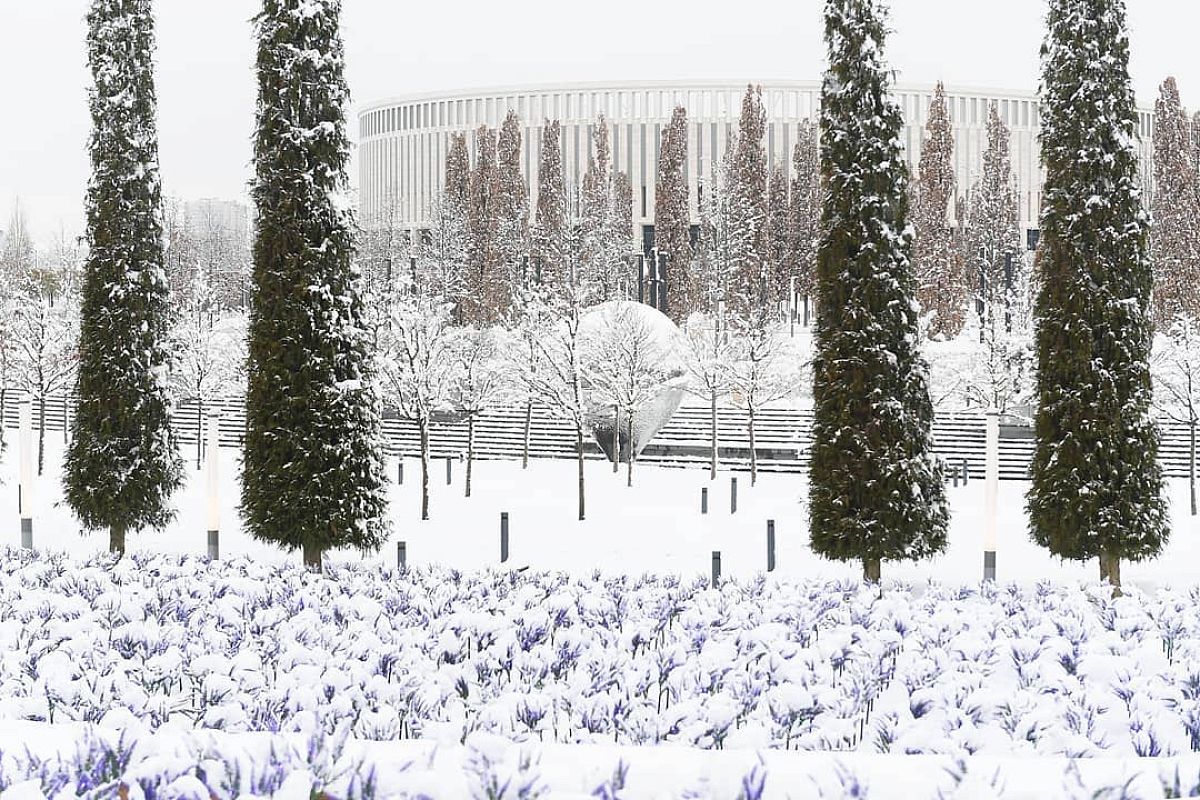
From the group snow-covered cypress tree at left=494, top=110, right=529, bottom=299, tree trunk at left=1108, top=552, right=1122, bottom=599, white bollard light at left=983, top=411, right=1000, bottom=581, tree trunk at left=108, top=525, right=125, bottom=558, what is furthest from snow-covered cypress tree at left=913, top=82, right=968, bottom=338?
tree trunk at left=108, top=525, right=125, bottom=558

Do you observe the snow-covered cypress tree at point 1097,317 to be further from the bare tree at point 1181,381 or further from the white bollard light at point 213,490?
the bare tree at point 1181,381

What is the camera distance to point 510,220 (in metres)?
56.7

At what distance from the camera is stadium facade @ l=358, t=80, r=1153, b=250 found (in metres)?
83.3

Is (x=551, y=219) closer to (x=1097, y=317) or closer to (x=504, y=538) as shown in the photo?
(x=504, y=538)

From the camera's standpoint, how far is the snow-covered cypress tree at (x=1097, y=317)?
1427 centimetres

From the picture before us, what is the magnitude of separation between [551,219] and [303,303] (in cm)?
→ 4250

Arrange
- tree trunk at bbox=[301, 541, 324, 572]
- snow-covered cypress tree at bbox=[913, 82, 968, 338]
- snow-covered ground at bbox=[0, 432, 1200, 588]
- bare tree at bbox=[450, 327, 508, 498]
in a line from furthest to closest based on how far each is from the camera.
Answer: snow-covered cypress tree at bbox=[913, 82, 968, 338] → bare tree at bbox=[450, 327, 508, 498] → snow-covered ground at bbox=[0, 432, 1200, 588] → tree trunk at bbox=[301, 541, 324, 572]

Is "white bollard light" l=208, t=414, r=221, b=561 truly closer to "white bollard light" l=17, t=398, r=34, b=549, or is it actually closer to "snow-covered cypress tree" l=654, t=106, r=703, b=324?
"white bollard light" l=17, t=398, r=34, b=549

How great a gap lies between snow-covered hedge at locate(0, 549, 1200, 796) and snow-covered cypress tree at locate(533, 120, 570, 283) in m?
37.2

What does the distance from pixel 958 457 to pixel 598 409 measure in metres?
11.0

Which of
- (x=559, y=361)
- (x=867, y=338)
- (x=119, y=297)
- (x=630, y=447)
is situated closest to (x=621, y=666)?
(x=867, y=338)

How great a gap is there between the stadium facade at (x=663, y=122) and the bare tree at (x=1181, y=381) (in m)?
51.0

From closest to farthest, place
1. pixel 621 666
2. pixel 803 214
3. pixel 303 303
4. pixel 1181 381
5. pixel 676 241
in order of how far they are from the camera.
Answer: pixel 621 666, pixel 303 303, pixel 1181 381, pixel 676 241, pixel 803 214

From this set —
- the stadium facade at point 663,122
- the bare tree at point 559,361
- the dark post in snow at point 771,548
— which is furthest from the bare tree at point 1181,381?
the stadium facade at point 663,122
